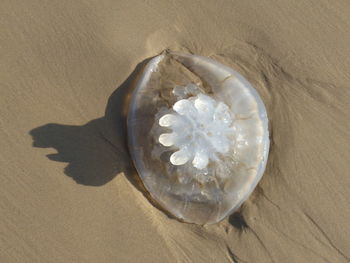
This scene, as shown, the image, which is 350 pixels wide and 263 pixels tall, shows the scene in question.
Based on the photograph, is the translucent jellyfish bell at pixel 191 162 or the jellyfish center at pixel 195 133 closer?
the jellyfish center at pixel 195 133

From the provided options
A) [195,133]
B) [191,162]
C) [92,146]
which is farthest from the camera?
[92,146]

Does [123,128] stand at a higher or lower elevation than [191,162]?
higher

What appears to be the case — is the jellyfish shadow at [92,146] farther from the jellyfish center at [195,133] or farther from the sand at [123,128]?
the jellyfish center at [195,133]

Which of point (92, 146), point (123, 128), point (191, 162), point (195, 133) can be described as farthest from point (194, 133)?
point (92, 146)

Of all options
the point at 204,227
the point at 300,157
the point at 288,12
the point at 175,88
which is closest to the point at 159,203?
the point at 204,227

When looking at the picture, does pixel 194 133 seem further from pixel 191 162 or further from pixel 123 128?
pixel 123 128

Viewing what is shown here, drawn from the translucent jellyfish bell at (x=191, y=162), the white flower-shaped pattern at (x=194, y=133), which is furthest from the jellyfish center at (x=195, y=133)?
the translucent jellyfish bell at (x=191, y=162)

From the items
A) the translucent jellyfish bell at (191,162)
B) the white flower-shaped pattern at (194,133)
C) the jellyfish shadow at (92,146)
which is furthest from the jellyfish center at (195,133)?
the jellyfish shadow at (92,146)
